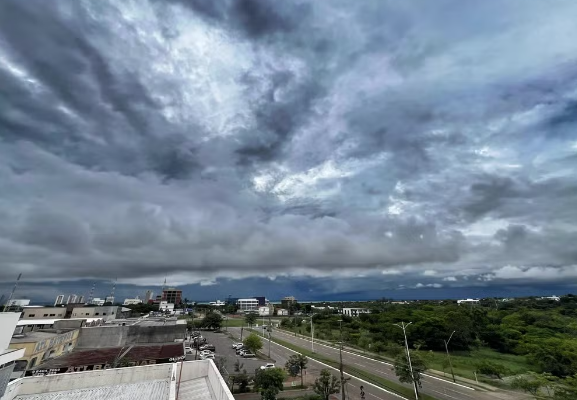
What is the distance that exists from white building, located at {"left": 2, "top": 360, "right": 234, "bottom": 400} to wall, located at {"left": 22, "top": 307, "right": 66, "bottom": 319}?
8289cm

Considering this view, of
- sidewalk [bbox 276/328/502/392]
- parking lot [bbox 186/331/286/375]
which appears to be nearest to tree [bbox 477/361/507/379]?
sidewalk [bbox 276/328/502/392]

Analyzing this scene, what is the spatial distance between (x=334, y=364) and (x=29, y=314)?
82.3 meters

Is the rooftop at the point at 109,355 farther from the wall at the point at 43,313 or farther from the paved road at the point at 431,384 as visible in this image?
the wall at the point at 43,313

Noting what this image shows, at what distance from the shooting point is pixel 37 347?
4134 centimetres

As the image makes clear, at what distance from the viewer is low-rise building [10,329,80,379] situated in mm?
38594

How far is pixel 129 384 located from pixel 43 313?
85.9 m

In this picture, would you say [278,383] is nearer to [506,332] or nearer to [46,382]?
[46,382]

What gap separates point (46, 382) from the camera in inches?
819

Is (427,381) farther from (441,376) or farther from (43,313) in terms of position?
(43,313)

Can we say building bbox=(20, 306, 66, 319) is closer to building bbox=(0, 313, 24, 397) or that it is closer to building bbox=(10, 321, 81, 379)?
building bbox=(10, 321, 81, 379)

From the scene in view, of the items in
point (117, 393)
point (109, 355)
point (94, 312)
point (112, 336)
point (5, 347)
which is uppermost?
point (94, 312)

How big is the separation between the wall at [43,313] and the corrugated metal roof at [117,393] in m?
83.5

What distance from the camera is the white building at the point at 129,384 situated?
787 inches

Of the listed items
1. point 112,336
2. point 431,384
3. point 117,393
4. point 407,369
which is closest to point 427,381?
point 431,384
